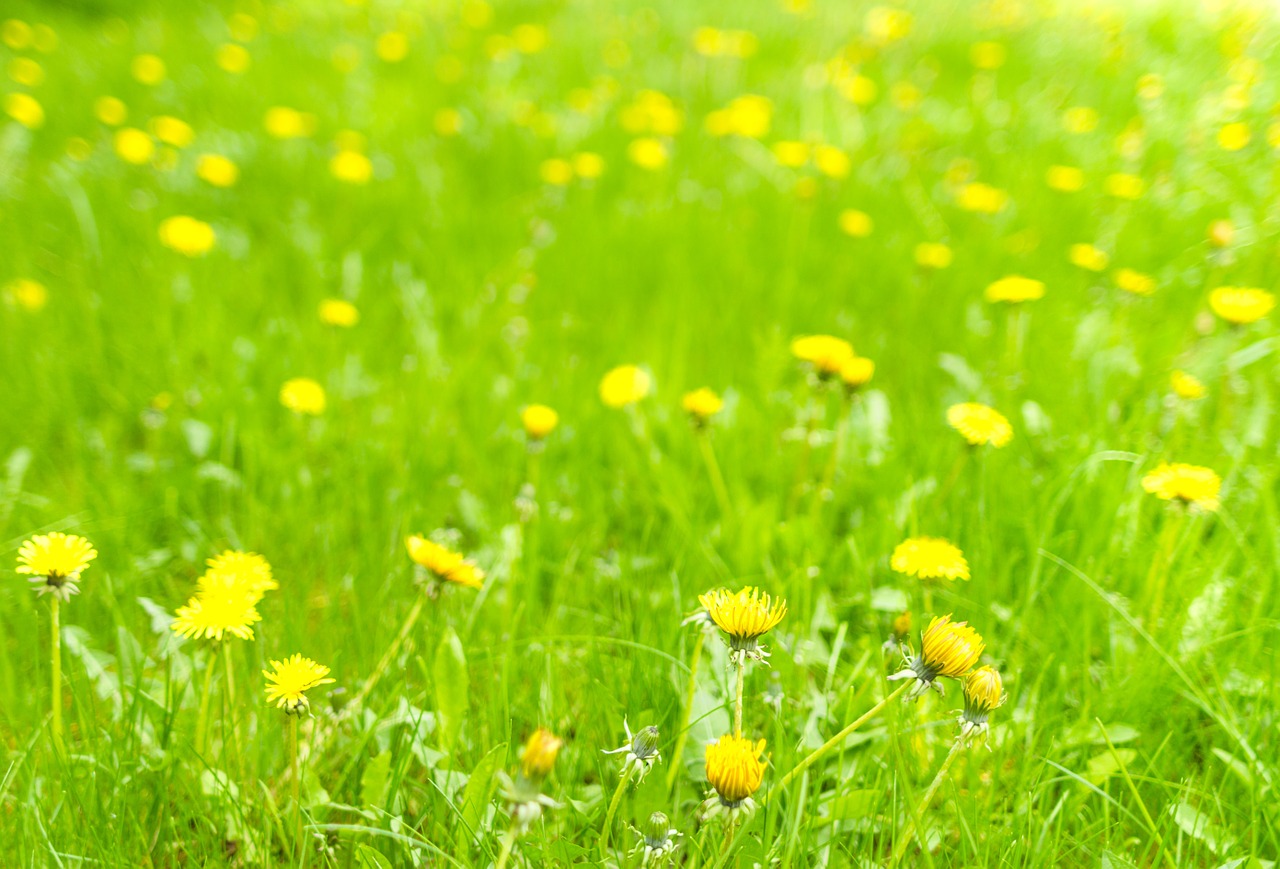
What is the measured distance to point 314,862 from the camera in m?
1.01

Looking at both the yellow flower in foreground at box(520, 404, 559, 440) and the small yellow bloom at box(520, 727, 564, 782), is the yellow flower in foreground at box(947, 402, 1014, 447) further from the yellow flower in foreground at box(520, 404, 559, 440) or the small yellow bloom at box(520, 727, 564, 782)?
the small yellow bloom at box(520, 727, 564, 782)

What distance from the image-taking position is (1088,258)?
235 centimetres

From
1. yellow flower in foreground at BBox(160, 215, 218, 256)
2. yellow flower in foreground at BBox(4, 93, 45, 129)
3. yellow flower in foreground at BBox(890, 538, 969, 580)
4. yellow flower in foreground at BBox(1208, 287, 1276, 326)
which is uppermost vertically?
yellow flower in foreground at BBox(4, 93, 45, 129)

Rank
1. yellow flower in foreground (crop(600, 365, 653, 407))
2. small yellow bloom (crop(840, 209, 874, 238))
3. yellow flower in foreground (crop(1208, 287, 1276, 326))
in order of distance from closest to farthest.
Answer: yellow flower in foreground (crop(1208, 287, 1276, 326)), yellow flower in foreground (crop(600, 365, 653, 407)), small yellow bloom (crop(840, 209, 874, 238))

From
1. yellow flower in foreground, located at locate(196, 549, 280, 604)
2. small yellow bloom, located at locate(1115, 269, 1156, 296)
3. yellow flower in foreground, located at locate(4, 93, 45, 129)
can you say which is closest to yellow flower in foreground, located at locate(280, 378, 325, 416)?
yellow flower in foreground, located at locate(196, 549, 280, 604)

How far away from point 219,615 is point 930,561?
0.91 m

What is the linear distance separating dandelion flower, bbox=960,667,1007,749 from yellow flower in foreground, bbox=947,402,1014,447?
23.0 inches

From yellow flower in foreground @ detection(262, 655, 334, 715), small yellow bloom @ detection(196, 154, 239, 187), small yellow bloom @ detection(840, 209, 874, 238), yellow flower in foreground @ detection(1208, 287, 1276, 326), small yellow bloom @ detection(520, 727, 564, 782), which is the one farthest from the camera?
small yellow bloom @ detection(196, 154, 239, 187)

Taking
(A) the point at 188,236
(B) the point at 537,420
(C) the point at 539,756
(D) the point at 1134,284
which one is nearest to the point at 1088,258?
(D) the point at 1134,284

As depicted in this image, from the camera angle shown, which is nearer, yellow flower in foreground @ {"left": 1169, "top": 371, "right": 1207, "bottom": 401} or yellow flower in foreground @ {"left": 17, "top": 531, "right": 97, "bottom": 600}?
yellow flower in foreground @ {"left": 17, "top": 531, "right": 97, "bottom": 600}

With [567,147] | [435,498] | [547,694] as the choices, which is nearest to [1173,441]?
[547,694]

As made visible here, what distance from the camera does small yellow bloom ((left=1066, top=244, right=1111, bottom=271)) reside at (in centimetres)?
233

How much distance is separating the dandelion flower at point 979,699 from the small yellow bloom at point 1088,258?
1.82m

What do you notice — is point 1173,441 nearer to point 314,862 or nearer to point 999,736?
point 999,736
